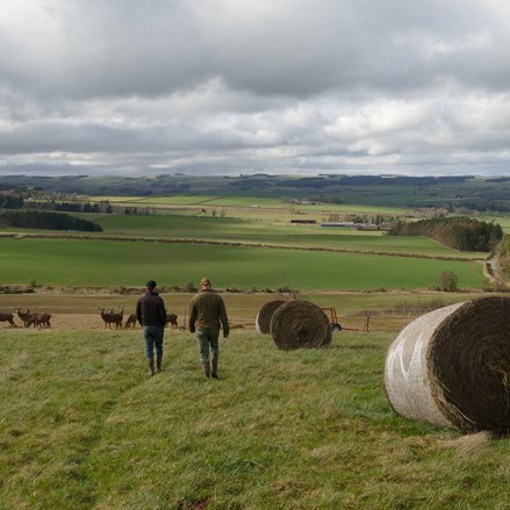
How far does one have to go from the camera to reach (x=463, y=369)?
29.5 ft

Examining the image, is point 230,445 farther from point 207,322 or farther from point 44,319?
point 44,319

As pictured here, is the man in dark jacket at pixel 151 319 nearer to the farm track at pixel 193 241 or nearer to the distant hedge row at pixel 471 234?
the farm track at pixel 193 241

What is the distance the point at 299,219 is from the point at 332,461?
532ft

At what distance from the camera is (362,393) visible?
1138 cm

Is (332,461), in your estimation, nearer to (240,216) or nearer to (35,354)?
(35,354)

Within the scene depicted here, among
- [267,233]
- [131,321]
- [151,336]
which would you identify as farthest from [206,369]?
[267,233]

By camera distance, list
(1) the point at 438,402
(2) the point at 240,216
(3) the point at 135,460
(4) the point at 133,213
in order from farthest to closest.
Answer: (2) the point at 240,216, (4) the point at 133,213, (1) the point at 438,402, (3) the point at 135,460

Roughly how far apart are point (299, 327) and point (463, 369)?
9415 millimetres

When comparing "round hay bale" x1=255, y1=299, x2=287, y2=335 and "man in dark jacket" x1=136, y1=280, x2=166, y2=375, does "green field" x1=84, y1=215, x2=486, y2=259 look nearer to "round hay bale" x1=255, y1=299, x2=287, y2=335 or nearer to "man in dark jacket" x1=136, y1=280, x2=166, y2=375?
"round hay bale" x1=255, y1=299, x2=287, y2=335

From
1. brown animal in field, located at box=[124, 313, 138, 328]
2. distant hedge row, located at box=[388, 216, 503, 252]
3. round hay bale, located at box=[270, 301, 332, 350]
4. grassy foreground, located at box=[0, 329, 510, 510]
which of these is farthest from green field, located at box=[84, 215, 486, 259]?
grassy foreground, located at box=[0, 329, 510, 510]

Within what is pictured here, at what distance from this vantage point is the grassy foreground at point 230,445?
7.13m

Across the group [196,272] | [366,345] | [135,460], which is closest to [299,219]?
[196,272]

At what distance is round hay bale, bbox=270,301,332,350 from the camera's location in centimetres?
1814

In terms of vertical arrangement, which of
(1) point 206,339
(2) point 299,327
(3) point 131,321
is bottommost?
(3) point 131,321
